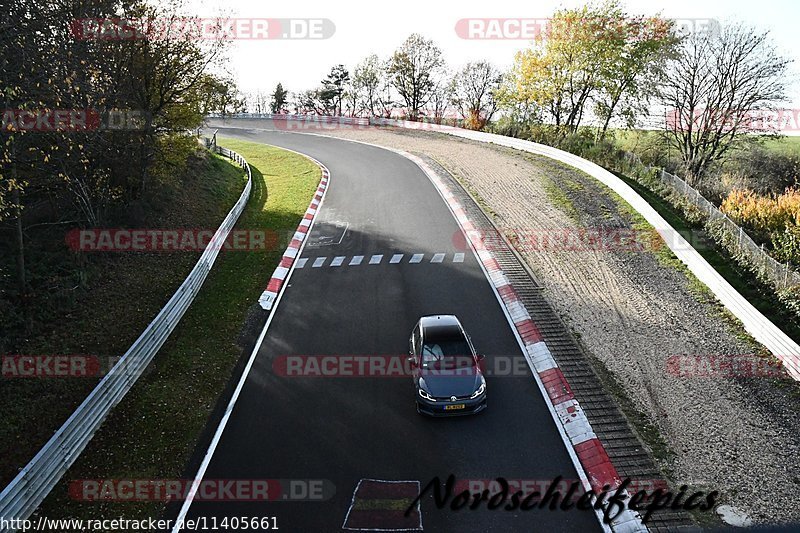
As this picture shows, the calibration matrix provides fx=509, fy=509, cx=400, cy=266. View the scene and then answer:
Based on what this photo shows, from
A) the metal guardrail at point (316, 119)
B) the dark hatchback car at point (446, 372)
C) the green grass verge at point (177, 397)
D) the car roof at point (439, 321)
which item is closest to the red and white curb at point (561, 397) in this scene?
the dark hatchback car at point (446, 372)

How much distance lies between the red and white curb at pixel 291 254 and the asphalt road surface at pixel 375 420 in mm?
409

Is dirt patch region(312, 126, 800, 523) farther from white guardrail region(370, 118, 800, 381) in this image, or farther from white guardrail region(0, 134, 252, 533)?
white guardrail region(0, 134, 252, 533)

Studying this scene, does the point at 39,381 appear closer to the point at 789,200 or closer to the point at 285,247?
the point at 285,247

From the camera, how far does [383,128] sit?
4775cm

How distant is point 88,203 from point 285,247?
659cm

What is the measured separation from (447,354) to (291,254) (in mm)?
9399

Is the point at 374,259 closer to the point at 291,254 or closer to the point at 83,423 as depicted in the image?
the point at 291,254

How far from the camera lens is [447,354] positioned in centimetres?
1147

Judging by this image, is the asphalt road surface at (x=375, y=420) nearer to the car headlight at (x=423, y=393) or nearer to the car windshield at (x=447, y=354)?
the car headlight at (x=423, y=393)

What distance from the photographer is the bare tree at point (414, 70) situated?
59.8 meters

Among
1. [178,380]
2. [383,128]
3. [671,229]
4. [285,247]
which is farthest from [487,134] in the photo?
[178,380]

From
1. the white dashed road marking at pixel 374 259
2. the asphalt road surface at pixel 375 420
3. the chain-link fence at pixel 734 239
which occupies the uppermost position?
the chain-link fence at pixel 734 239

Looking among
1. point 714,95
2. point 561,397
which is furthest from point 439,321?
point 714,95

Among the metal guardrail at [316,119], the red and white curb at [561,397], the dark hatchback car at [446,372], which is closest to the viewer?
the red and white curb at [561,397]
